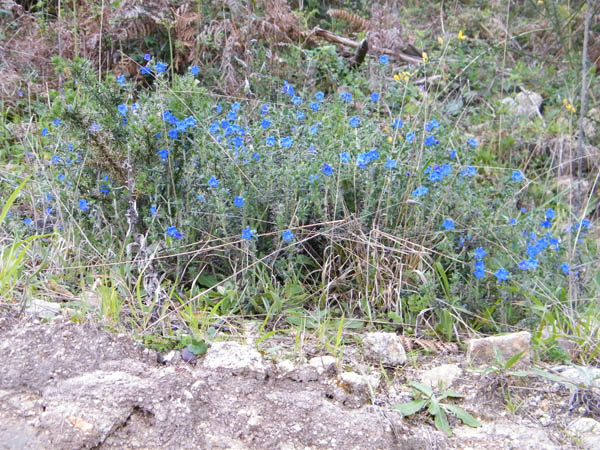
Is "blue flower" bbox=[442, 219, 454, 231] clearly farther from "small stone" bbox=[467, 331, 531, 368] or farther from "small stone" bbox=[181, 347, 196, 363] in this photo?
"small stone" bbox=[181, 347, 196, 363]

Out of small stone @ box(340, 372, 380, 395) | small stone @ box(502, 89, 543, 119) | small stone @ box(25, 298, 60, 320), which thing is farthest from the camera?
small stone @ box(502, 89, 543, 119)

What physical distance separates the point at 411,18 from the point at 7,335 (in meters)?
5.85

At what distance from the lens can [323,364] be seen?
94.7 inches

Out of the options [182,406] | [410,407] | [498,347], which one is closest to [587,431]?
[498,347]

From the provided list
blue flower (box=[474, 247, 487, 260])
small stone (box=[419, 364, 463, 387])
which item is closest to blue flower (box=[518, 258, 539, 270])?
blue flower (box=[474, 247, 487, 260])

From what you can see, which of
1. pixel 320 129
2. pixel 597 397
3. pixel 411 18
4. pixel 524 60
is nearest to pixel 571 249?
pixel 597 397

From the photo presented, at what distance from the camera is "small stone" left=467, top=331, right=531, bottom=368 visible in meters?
2.58

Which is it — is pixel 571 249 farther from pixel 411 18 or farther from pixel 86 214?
pixel 411 18

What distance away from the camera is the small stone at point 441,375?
2418 mm

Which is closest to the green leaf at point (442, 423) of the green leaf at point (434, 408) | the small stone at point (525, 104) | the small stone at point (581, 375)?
the green leaf at point (434, 408)

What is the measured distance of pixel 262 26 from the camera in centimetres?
472

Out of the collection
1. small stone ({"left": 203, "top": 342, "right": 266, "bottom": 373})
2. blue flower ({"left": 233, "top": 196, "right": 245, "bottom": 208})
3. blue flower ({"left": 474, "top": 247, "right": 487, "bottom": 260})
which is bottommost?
small stone ({"left": 203, "top": 342, "right": 266, "bottom": 373})

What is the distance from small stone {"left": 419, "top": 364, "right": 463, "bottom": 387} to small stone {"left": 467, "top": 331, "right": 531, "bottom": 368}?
12 cm

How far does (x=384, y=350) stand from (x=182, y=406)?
863 millimetres
